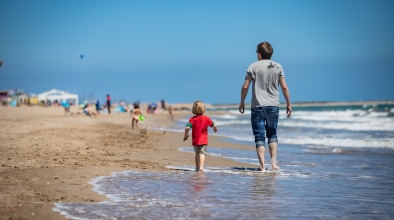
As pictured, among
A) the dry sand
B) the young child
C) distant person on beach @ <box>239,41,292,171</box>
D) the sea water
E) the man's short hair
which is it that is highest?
the man's short hair

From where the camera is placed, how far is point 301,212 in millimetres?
4629

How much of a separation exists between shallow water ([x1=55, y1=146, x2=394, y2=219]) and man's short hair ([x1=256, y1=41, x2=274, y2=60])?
1780 mm

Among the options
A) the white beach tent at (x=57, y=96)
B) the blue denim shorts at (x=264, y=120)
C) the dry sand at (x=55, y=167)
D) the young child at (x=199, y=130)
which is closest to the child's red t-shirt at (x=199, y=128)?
the young child at (x=199, y=130)

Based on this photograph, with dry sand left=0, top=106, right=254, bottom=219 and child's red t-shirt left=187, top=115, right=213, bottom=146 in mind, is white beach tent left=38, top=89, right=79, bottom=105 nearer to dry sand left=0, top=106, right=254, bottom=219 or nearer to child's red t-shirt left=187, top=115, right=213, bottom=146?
dry sand left=0, top=106, right=254, bottom=219

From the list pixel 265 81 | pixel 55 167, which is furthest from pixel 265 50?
pixel 55 167

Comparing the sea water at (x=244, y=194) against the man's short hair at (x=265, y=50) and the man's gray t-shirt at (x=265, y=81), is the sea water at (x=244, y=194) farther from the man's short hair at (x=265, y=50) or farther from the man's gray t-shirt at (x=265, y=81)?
the man's short hair at (x=265, y=50)

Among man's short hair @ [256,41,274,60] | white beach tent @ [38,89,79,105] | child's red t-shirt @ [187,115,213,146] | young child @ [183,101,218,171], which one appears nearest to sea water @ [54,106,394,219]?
young child @ [183,101,218,171]

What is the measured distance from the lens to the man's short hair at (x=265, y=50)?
784cm

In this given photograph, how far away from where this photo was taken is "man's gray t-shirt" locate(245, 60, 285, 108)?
7707 mm

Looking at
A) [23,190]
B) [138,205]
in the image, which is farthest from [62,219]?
[23,190]

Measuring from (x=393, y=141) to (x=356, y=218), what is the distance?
11815mm

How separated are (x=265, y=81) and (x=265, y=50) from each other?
495 millimetres

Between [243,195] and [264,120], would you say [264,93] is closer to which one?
[264,120]

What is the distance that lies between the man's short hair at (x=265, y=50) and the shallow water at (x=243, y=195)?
1.78m
